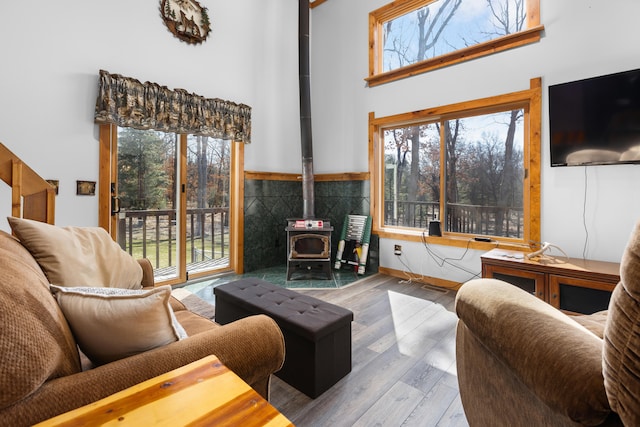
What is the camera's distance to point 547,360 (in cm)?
83

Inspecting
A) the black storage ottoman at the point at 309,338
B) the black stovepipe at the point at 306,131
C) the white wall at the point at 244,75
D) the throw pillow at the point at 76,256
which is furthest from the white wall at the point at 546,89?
the throw pillow at the point at 76,256

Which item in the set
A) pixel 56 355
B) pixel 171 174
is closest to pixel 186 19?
pixel 171 174

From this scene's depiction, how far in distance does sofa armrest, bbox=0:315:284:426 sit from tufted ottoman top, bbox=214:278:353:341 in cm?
53

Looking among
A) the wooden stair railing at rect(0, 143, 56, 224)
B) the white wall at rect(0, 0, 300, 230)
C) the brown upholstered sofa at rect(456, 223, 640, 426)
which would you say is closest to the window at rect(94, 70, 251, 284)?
the white wall at rect(0, 0, 300, 230)

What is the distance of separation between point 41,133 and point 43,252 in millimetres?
2199

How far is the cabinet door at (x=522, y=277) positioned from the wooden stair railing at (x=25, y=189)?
3.79m

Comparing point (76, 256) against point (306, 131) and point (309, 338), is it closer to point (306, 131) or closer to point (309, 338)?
point (309, 338)

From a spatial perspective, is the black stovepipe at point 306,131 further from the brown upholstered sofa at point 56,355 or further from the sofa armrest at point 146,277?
the brown upholstered sofa at point 56,355

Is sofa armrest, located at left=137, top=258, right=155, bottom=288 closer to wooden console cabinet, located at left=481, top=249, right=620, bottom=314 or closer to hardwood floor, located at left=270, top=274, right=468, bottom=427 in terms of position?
hardwood floor, located at left=270, top=274, right=468, bottom=427

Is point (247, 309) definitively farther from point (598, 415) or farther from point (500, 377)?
point (598, 415)

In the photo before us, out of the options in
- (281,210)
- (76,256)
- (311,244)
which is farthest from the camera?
(281,210)

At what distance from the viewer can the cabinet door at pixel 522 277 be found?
259cm

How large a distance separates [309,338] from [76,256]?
125cm

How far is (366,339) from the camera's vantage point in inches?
95.7
